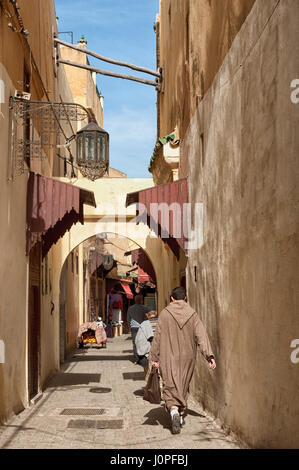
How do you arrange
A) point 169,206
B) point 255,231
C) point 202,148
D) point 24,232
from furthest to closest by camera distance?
point 169,206 → point 24,232 → point 202,148 → point 255,231

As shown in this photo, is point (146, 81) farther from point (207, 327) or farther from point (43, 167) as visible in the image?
point (207, 327)

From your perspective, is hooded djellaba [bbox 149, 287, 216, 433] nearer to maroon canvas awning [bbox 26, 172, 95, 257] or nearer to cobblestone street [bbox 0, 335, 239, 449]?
cobblestone street [bbox 0, 335, 239, 449]

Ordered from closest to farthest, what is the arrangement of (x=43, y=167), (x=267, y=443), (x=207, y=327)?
(x=267, y=443) → (x=207, y=327) → (x=43, y=167)

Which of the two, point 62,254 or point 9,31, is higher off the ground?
point 9,31

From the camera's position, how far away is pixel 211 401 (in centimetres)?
802

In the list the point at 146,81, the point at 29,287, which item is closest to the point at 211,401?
the point at 29,287

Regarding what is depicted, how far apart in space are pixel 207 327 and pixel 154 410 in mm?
1441

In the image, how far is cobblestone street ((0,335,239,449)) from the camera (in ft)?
21.0

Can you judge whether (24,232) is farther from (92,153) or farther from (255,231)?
(255,231)

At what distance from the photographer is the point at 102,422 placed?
8039 mm

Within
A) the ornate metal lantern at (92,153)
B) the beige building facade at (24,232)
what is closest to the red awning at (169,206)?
the ornate metal lantern at (92,153)

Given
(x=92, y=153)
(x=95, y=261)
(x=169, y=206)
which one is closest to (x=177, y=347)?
(x=169, y=206)

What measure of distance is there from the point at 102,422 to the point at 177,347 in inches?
58.6

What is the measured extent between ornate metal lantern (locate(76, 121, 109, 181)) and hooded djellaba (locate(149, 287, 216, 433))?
120 inches
